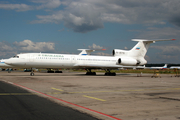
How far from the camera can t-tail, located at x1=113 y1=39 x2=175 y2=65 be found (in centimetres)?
3794

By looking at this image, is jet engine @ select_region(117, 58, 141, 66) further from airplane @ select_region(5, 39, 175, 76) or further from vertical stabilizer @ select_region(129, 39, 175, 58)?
vertical stabilizer @ select_region(129, 39, 175, 58)

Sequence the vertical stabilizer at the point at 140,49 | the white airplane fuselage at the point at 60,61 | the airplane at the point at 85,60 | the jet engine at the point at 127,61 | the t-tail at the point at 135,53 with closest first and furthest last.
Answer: the white airplane fuselage at the point at 60,61 < the airplane at the point at 85,60 < the jet engine at the point at 127,61 < the t-tail at the point at 135,53 < the vertical stabilizer at the point at 140,49

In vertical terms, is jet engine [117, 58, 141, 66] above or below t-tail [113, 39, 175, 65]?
below

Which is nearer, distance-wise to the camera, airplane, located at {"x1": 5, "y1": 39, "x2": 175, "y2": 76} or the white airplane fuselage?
the white airplane fuselage

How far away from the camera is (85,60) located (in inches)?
1390

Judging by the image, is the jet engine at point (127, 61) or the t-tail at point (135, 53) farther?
the t-tail at point (135, 53)

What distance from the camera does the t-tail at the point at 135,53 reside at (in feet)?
124

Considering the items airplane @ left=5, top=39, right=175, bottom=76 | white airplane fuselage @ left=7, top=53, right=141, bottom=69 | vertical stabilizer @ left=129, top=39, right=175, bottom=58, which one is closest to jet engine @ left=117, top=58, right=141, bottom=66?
airplane @ left=5, top=39, right=175, bottom=76

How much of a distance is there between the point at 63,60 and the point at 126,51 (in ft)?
48.1

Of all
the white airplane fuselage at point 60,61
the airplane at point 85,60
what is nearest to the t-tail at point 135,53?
the airplane at point 85,60

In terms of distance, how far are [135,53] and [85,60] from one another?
11524 millimetres

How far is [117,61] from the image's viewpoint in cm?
3834

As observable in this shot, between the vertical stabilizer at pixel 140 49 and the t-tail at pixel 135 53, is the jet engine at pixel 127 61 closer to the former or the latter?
the t-tail at pixel 135 53

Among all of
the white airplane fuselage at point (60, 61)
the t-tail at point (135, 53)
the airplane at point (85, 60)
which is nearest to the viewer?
the white airplane fuselage at point (60, 61)
